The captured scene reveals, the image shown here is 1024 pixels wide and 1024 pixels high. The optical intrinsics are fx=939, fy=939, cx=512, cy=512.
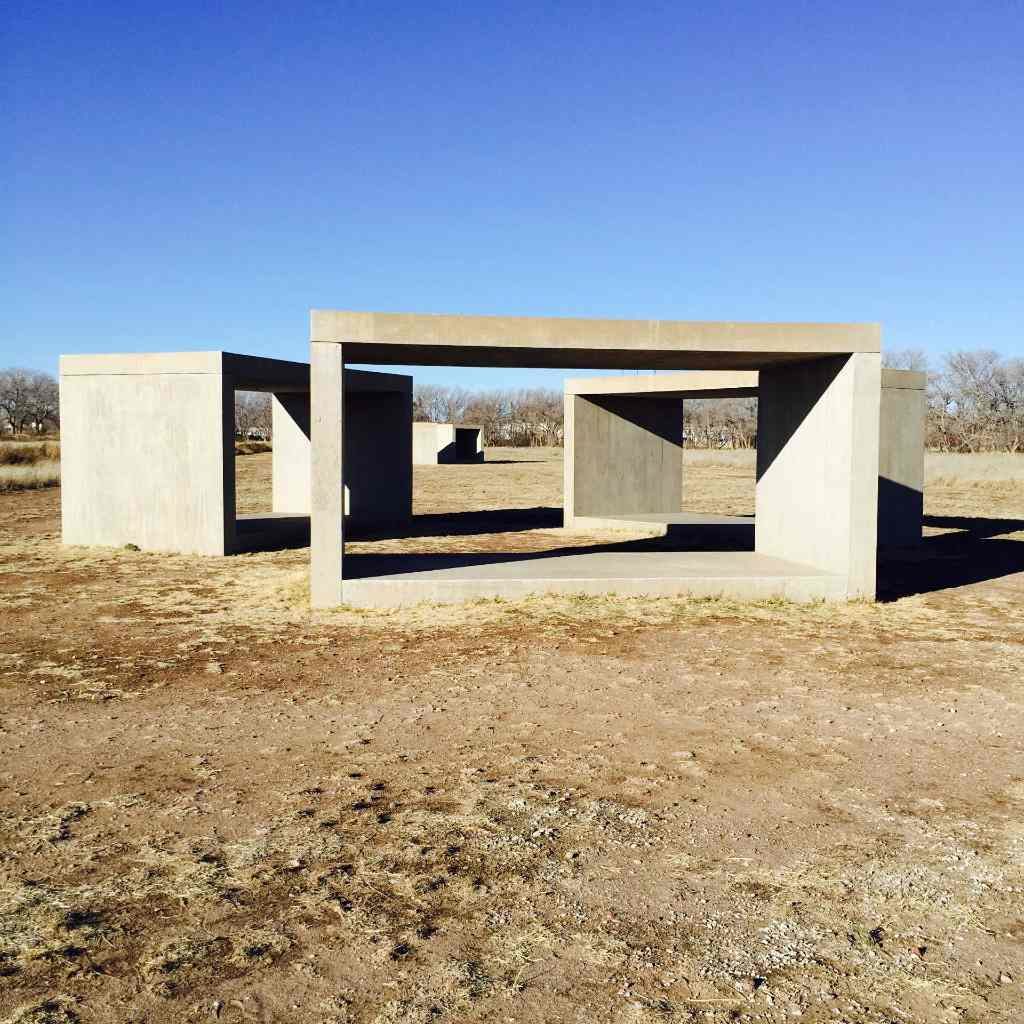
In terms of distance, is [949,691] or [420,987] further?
[949,691]

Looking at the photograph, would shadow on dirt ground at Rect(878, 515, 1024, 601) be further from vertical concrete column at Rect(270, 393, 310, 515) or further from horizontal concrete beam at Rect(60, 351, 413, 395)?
vertical concrete column at Rect(270, 393, 310, 515)

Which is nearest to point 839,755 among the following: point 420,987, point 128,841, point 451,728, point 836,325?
point 451,728

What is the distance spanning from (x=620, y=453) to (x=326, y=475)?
1067 cm

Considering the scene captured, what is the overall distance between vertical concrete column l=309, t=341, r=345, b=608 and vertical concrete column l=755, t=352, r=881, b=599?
579 centimetres

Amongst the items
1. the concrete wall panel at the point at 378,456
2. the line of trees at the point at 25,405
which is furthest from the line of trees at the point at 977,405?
the line of trees at the point at 25,405

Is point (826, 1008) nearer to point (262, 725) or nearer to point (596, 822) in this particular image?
point (596, 822)

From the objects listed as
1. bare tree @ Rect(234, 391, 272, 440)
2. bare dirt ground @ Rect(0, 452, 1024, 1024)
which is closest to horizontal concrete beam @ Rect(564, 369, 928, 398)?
bare dirt ground @ Rect(0, 452, 1024, 1024)

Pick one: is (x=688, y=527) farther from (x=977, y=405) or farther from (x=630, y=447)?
(x=977, y=405)

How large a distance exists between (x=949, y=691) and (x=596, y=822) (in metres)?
3.88

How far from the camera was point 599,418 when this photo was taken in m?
19.7

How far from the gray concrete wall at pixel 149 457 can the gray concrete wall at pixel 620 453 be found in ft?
23.9

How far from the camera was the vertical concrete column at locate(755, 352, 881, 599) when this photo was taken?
10.8 meters

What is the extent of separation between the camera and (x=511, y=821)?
4781 millimetres

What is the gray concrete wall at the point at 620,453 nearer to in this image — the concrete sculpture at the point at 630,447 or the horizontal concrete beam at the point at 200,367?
the concrete sculpture at the point at 630,447
